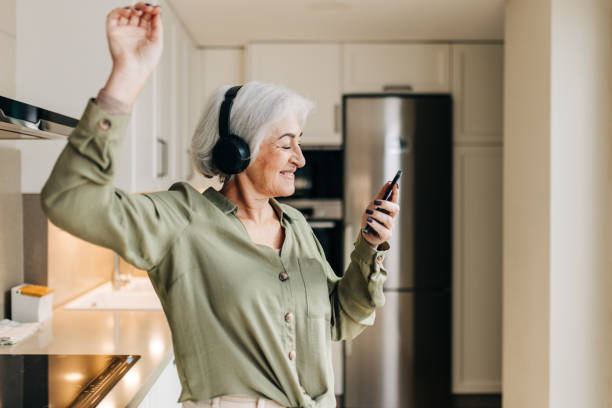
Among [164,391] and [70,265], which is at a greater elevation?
[70,265]

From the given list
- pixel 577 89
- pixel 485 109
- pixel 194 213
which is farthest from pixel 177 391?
pixel 485 109

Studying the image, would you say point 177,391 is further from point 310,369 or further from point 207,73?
point 207,73

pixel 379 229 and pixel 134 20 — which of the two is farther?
pixel 379 229

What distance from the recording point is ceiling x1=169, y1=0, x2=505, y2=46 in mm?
2525

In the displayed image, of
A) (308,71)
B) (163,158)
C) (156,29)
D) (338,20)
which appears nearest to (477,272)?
(308,71)

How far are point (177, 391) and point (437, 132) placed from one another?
6.74 ft

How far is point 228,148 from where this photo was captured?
92 cm

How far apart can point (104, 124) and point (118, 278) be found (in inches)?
85.1

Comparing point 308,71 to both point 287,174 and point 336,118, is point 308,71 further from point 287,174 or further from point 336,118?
point 287,174

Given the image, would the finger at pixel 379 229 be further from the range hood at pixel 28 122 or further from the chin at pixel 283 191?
the range hood at pixel 28 122

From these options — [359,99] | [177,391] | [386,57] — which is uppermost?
[386,57]

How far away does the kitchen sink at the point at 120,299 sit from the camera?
2.21 metres

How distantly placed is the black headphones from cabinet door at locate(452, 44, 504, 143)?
242 centimetres

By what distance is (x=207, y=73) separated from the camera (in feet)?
→ 10.4
